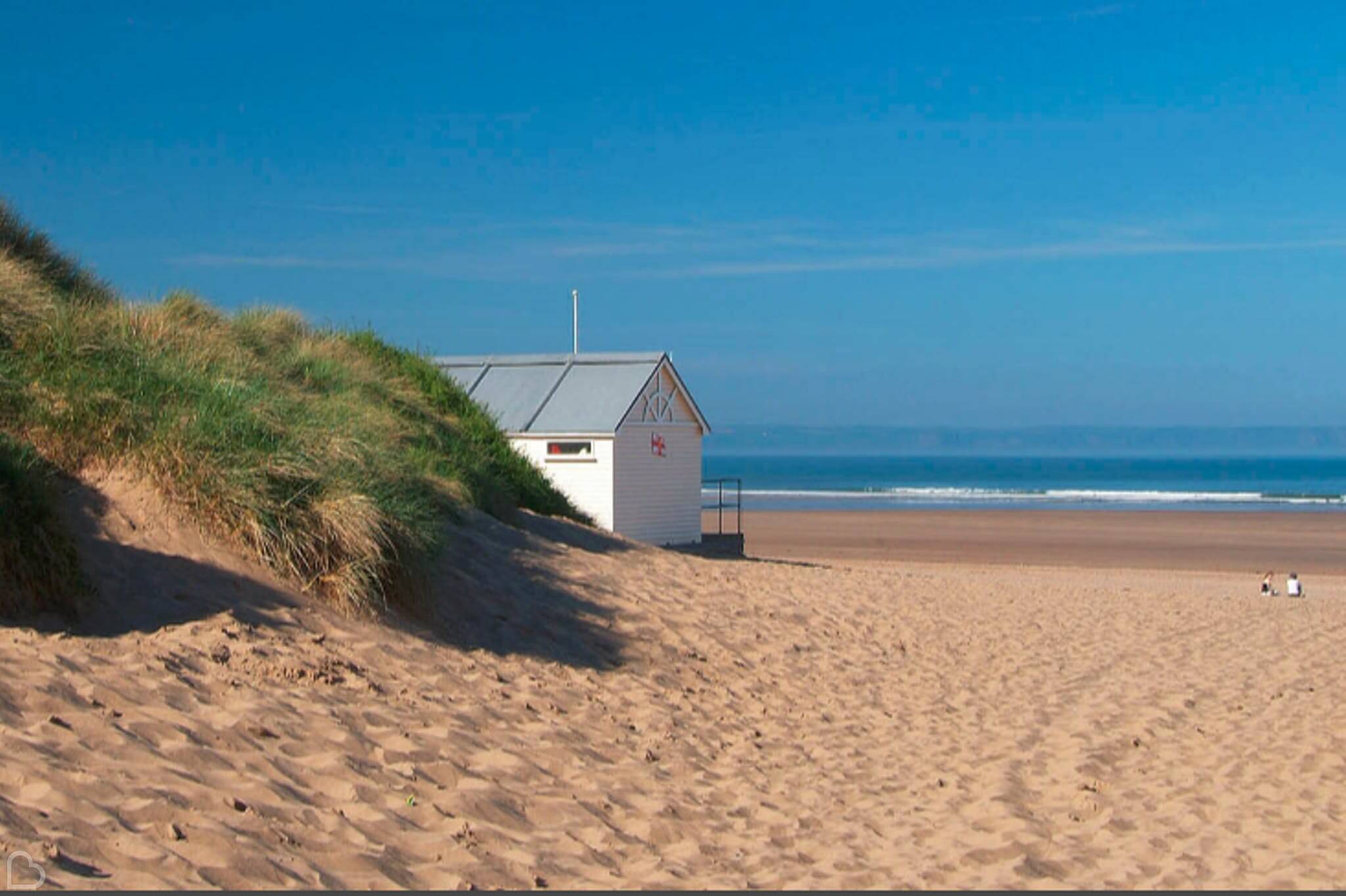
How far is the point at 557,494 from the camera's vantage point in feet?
62.0

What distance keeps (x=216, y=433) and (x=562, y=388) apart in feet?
52.7

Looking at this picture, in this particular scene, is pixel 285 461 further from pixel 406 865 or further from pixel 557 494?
pixel 557 494

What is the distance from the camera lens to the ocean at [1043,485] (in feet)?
210

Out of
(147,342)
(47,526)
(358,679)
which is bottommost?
(358,679)

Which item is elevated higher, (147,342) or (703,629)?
(147,342)

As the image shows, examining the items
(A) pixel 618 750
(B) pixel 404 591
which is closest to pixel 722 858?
(A) pixel 618 750

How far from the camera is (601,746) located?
7691 mm

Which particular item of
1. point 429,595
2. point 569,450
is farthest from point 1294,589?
point 429,595

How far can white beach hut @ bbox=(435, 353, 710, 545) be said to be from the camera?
78.1 feet

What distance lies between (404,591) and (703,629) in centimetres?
284

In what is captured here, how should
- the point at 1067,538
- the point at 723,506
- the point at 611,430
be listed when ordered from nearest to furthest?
the point at 611,430
the point at 723,506
the point at 1067,538

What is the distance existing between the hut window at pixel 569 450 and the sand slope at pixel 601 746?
1116 cm

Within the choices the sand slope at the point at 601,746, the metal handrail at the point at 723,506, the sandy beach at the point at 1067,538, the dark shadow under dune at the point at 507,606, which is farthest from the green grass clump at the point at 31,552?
the sandy beach at the point at 1067,538

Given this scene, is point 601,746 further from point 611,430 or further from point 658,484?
point 658,484
